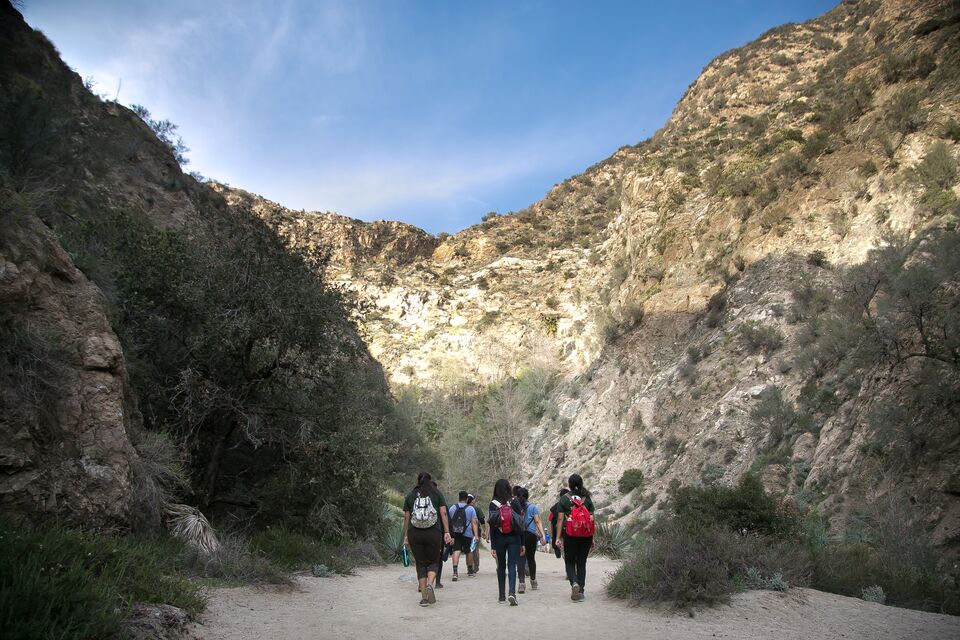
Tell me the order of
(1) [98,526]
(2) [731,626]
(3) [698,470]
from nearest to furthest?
(2) [731,626], (1) [98,526], (3) [698,470]

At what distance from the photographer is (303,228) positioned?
230 ft

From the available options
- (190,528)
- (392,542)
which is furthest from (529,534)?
(392,542)

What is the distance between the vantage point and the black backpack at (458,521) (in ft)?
33.4

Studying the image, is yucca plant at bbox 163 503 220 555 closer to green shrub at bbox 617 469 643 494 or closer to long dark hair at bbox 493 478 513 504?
long dark hair at bbox 493 478 513 504

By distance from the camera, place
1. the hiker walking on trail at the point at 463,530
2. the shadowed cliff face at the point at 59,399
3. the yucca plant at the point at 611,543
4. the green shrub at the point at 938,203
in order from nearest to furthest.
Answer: the shadowed cliff face at the point at 59,399 < the hiker walking on trail at the point at 463,530 < the yucca plant at the point at 611,543 < the green shrub at the point at 938,203

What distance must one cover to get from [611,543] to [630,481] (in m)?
6.65

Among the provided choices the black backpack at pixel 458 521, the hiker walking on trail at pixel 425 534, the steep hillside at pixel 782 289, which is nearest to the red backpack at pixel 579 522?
the hiker walking on trail at pixel 425 534

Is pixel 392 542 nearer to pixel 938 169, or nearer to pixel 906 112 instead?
pixel 938 169

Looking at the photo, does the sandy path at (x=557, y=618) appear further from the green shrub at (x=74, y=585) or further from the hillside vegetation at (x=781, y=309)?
the hillside vegetation at (x=781, y=309)

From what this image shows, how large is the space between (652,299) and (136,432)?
25.4m

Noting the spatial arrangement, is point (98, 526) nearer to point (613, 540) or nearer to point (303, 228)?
point (613, 540)

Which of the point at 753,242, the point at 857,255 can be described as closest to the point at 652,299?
the point at 753,242

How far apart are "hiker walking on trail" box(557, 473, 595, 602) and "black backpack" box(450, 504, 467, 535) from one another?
3051 mm

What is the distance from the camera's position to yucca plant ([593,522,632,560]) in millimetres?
14461
